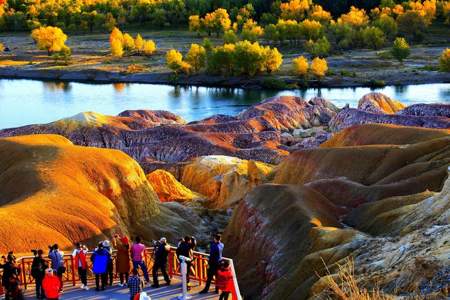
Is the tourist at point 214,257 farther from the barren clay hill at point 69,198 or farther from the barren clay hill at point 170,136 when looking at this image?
the barren clay hill at point 170,136

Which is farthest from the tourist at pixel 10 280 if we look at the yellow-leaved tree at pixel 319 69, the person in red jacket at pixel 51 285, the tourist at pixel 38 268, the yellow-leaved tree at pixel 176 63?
the yellow-leaved tree at pixel 176 63

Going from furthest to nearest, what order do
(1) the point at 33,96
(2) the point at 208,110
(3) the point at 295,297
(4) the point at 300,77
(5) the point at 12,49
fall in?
(5) the point at 12,49 → (4) the point at 300,77 → (1) the point at 33,96 → (2) the point at 208,110 → (3) the point at 295,297

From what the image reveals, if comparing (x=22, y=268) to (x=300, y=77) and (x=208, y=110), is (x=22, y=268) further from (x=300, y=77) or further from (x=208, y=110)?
(x=300, y=77)

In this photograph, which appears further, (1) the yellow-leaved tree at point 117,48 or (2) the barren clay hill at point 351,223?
(1) the yellow-leaved tree at point 117,48

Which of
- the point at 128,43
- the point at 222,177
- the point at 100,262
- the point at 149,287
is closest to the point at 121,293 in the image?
the point at 149,287

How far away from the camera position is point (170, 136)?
75.2m

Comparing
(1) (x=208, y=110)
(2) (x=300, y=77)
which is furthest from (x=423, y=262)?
(2) (x=300, y=77)

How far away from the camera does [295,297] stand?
89.9 feet

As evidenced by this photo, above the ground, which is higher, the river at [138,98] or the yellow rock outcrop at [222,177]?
the yellow rock outcrop at [222,177]

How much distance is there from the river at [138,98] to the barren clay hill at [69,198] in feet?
179

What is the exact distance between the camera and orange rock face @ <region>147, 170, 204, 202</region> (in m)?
54.9

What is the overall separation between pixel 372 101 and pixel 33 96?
59.4 m

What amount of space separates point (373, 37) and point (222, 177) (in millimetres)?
116080

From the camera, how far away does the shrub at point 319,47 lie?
514 feet
